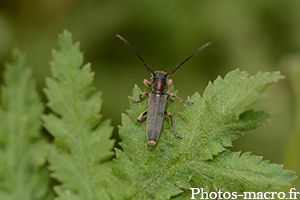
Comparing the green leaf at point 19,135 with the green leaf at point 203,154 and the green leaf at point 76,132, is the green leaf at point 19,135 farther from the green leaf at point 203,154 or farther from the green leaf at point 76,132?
the green leaf at point 203,154

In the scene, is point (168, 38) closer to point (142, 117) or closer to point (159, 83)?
point (159, 83)

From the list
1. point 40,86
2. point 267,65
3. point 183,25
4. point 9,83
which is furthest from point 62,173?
point 267,65

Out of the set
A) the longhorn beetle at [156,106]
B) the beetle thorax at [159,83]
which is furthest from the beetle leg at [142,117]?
the beetle thorax at [159,83]

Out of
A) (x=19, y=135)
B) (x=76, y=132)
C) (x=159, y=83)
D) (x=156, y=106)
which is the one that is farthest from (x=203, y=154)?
(x=19, y=135)

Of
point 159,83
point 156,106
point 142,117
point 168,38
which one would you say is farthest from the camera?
point 168,38

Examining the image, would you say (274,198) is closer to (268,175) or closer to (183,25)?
(268,175)

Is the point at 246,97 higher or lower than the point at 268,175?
higher
